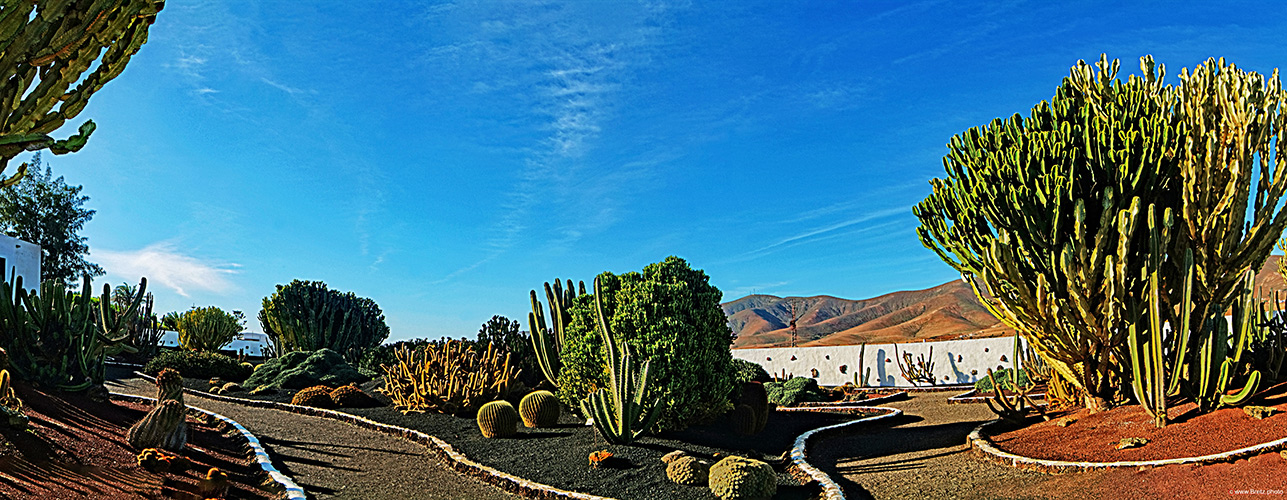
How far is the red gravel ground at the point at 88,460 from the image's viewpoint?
693cm

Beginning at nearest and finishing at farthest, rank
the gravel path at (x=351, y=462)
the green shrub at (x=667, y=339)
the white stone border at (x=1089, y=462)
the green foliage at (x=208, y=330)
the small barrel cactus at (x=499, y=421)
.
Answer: the white stone border at (x=1089, y=462)
the gravel path at (x=351, y=462)
the green shrub at (x=667, y=339)
the small barrel cactus at (x=499, y=421)
the green foliage at (x=208, y=330)

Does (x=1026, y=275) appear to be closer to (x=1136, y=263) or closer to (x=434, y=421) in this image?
(x=1136, y=263)

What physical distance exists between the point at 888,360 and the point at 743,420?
16.2 m

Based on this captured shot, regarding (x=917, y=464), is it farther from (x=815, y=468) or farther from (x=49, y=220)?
(x=49, y=220)

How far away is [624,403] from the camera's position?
966cm

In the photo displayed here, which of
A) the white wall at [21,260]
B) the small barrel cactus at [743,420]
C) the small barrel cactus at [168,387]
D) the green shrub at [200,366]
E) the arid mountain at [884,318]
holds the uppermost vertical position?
the arid mountain at [884,318]

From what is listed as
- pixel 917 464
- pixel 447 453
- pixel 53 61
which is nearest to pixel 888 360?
pixel 917 464

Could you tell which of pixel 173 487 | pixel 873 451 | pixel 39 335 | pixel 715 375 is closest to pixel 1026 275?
pixel 873 451

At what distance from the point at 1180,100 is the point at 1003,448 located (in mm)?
5686

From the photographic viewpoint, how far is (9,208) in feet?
129

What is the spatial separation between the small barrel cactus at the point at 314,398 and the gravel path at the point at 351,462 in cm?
63

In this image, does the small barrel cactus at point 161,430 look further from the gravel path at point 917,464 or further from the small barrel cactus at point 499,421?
the gravel path at point 917,464

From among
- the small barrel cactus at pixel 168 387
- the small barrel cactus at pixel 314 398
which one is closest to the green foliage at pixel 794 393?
the small barrel cactus at pixel 314 398

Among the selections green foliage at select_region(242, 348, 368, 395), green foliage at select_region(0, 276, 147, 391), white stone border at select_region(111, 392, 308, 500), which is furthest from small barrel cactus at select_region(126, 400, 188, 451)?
green foliage at select_region(242, 348, 368, 395)
